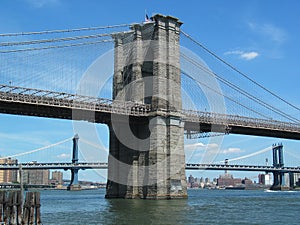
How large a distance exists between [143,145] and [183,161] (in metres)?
4.24

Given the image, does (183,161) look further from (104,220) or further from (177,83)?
(104,220)

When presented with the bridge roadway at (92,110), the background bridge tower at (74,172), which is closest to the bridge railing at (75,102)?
the bridge roadway at (92,110)

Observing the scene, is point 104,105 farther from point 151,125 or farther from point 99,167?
point 99,167

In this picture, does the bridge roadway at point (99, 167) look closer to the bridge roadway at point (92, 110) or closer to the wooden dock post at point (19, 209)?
the bridge roadway at point (92, 110)

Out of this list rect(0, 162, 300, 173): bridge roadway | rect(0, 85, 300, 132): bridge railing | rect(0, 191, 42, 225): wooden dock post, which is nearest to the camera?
rect(0, 191, 42, 225): wooden dock post

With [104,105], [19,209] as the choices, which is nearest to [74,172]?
[104,105]

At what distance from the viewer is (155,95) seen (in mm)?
42938

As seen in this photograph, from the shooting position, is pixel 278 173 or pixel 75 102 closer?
pixel 75 102

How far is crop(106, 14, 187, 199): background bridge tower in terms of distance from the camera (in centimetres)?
4138

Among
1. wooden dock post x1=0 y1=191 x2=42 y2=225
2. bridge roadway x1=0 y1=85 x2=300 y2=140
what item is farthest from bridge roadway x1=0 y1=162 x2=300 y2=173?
wooden dock post x1=0 y1=191 x2=42 y2=225

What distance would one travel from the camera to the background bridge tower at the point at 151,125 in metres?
41.4

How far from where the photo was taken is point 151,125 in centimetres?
4247

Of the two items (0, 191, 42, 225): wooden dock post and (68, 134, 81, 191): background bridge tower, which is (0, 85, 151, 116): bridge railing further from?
(68, 134, 81, 191): background bridge tower

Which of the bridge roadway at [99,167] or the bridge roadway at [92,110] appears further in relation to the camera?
the bridge roadway at [99,167]
